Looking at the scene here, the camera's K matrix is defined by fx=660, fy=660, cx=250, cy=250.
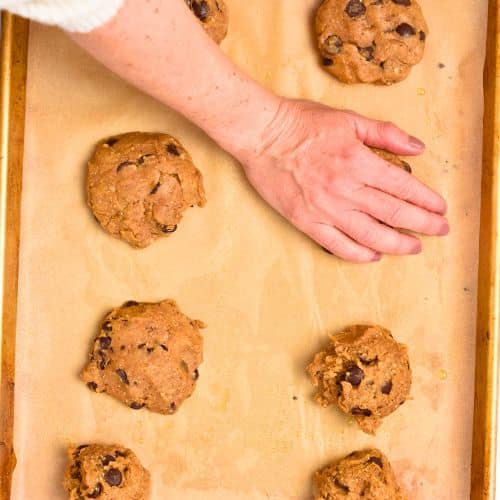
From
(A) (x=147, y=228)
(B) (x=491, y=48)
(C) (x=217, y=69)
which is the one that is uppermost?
(B) (x=491, y=48)

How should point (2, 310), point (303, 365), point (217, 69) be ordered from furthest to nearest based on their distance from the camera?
1. point (303, 365)
2. point (2, 310)
3. point (217, 69)

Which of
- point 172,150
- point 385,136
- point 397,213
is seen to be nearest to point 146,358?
point 172,150

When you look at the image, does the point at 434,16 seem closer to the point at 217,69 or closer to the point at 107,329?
the point at 217,69

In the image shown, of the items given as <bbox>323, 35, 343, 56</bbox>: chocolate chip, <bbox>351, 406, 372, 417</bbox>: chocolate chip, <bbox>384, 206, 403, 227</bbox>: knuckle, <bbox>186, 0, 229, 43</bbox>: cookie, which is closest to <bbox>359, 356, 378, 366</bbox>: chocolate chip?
<bbox>351, 406, 372, 417</bbox>: chocolate chip

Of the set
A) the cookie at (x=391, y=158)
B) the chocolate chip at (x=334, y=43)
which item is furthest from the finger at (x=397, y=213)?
the chocolate chip at (x=334, y=43)

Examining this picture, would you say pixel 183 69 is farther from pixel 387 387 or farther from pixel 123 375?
pixel 387 387

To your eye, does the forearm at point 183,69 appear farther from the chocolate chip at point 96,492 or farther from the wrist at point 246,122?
the chocolate chip at point 96,492

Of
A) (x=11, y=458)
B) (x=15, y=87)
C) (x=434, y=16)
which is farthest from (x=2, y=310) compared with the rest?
(x=434, y=16)
